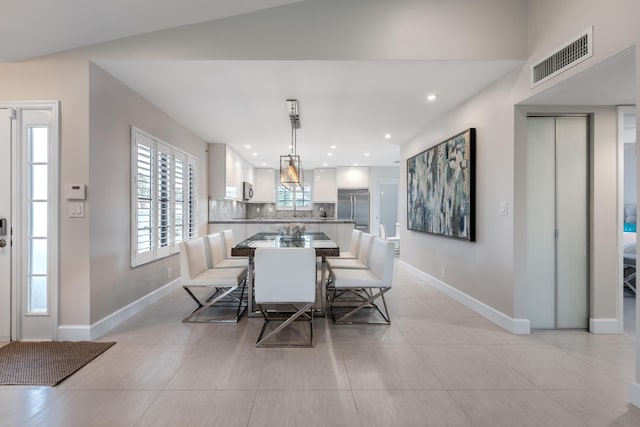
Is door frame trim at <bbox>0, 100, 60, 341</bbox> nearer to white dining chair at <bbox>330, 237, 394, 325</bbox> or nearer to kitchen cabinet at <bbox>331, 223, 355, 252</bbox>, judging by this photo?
white dining chair at <bbox>330, 237, 394, 325</bbox>

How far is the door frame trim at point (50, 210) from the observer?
266cm

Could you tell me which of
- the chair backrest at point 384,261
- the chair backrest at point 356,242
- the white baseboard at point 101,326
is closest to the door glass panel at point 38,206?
the white baseboard at point 101,326

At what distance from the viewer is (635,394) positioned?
1.85 m

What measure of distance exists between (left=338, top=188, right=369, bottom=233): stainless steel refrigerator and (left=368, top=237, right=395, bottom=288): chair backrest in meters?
4.99

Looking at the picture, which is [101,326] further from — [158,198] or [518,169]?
[518,169]

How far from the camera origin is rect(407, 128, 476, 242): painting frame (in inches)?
137

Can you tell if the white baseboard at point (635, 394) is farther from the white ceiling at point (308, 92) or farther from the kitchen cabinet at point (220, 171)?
the kitchen cabinet at point (220, 171)

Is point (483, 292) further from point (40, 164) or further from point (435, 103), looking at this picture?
point (40, 164)

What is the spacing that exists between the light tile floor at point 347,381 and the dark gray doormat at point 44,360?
92 mm

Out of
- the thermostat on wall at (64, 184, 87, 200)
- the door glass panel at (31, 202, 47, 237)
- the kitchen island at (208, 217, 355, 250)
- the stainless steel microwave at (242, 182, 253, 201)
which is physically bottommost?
the kitchen island at (208, 217, 355, 250)

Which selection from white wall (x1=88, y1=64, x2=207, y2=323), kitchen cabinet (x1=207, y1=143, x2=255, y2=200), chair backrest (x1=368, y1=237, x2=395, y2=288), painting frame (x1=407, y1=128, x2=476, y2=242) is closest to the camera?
white wall (x1=88, y1=64, x2=207, y2=323)

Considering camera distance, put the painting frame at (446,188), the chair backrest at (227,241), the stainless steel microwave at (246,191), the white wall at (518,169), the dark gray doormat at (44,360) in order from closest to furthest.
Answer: the dark gray doormat at (44,360)
the white wall at (518,169)
the painting frame at (446,188)
the chair backrest at (227,241)
the stainless steel microwave at (246,191)

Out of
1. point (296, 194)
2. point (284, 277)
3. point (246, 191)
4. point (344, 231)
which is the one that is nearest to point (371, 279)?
point (284, 277)

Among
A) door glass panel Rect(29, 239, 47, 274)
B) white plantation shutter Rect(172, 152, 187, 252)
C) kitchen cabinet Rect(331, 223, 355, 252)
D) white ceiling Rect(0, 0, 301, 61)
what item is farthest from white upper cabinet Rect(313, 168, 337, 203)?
door glass panel Rect(29, 239, 47, 274)
